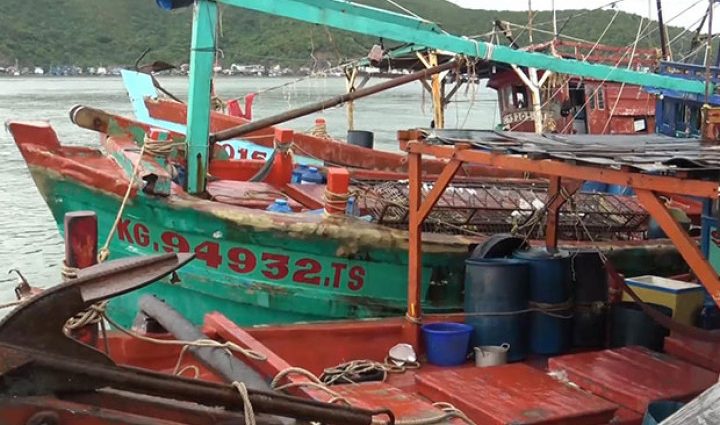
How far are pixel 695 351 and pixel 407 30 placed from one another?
436 cm

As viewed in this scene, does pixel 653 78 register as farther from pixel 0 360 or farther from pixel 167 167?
pixel 0 360

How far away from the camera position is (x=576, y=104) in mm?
18547

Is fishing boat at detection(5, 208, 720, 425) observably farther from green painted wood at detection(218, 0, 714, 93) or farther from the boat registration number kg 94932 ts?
green painted wood at detection(218, 0, 714, 93)

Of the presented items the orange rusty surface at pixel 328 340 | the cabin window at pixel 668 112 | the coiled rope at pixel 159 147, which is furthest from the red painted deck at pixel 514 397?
the cabin window at pixel 668 112

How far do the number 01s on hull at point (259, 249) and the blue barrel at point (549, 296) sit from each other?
143 cm

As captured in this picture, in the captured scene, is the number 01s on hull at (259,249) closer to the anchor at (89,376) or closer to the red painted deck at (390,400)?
the red painted deck at (390,400)

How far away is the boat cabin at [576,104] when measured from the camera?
17281 millimetres

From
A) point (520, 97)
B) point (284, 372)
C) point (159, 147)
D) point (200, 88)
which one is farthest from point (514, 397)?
point (520, 97)

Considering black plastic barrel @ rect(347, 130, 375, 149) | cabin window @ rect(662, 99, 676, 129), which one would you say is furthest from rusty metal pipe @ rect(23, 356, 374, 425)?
black plastic barrel @ rect(347, 130, 375, 149)

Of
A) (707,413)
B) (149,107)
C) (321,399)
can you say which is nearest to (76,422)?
(321,399)

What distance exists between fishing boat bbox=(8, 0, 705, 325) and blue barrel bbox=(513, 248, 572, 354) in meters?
1.22

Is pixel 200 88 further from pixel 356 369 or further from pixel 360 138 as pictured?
pixel 360 138

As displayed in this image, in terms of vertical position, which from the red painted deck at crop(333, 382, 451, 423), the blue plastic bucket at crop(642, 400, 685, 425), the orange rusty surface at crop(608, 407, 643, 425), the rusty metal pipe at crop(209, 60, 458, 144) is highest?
the rusty metal pipe at crop(209, 60, 458, 144)

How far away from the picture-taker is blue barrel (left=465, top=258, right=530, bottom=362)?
632 centimetres
